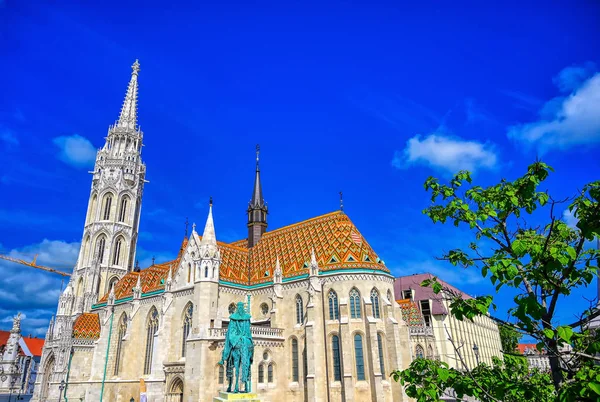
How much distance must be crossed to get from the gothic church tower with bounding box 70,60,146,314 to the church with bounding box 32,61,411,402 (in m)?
1.11

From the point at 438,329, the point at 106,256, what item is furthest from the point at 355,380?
the point at 106,256

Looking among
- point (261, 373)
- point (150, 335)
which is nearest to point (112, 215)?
point (150, 335)

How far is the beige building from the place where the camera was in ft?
150

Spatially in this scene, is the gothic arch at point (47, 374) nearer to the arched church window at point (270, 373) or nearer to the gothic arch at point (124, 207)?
the gothic arch at point (124, 207)

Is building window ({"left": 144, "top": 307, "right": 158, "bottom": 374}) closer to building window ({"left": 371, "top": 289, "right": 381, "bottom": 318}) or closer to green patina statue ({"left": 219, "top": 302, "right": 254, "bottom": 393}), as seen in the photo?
building window ({"left": 371, "top": 289, "right": 381, "bottom": 318})

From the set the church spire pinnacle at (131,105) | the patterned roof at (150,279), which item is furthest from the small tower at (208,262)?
the church spire pinnacle at (131,105)

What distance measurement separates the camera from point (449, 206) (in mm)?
8188

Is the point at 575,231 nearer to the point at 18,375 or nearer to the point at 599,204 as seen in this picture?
the point at 599,204

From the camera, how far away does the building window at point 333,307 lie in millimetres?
34094

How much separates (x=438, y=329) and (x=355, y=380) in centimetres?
2562

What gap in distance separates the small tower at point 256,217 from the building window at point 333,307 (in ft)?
49.5

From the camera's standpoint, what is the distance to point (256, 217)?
49.0 metres

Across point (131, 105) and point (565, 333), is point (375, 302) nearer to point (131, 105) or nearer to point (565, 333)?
point (565, 333)

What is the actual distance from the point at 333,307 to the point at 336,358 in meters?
4.02
